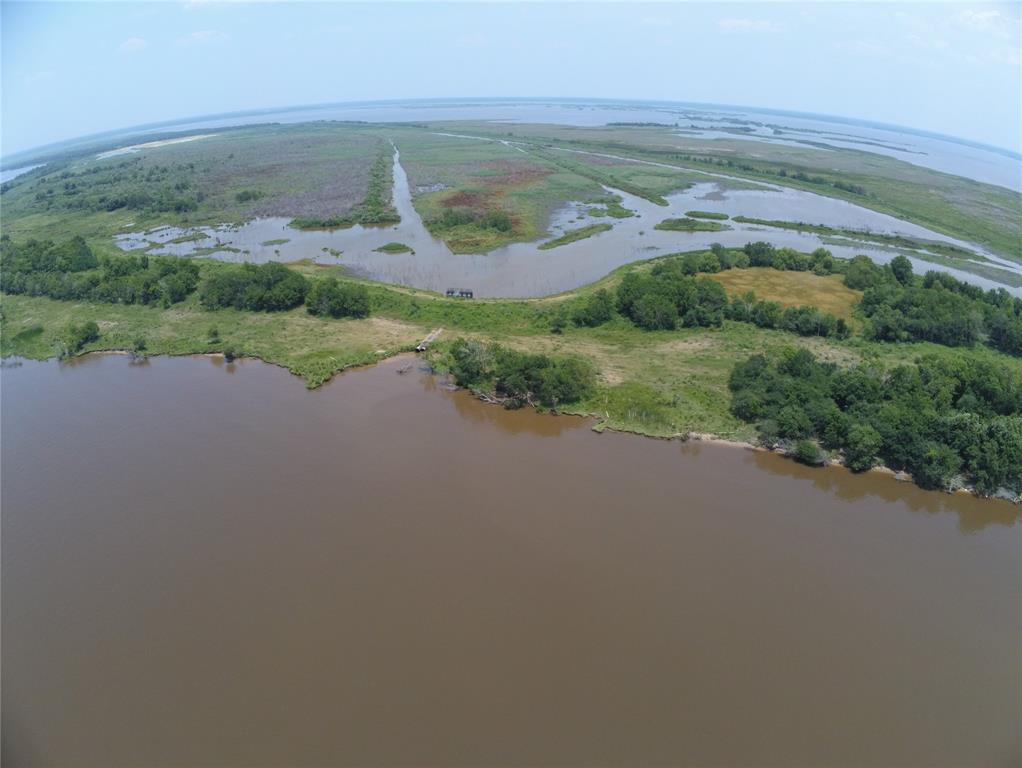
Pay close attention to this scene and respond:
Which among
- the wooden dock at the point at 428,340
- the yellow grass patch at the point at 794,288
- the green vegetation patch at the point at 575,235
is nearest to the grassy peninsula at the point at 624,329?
the yellow grass patch at the point at 794,288

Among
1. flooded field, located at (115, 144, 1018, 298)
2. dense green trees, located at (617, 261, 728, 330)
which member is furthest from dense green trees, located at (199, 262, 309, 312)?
dense green trees, located at (617, 261, 728, 330)

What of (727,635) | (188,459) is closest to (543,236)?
(188,459)

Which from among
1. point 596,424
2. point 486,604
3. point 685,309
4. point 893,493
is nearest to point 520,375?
point 596,424

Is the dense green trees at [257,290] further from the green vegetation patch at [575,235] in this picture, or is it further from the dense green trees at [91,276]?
the green vegetation patch at [575,235]

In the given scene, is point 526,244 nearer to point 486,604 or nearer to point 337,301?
point 337,301

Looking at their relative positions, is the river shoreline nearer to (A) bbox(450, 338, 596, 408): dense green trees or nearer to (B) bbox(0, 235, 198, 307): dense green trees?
(A) bbox(450, 338, 596, 408): dense green trees
